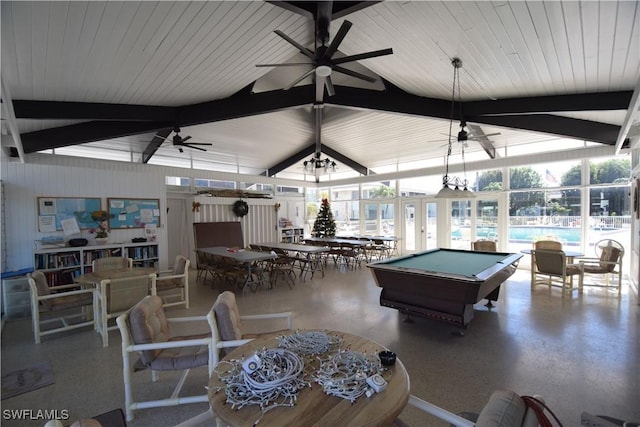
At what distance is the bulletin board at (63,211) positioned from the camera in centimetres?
554

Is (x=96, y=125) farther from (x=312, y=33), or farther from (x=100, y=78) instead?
(x=312, y=33)

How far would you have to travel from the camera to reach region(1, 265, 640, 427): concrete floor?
243cm

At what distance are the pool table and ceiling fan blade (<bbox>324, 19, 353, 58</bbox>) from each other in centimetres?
268

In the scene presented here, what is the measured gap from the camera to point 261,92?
5824 millimetres

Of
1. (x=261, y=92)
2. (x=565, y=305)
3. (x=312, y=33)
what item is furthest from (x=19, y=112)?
(x=565, y=305)

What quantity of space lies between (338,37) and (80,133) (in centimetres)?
552

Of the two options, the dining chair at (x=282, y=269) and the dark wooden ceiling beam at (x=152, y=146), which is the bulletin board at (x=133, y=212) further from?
the dining chair at (x=282, y=269)

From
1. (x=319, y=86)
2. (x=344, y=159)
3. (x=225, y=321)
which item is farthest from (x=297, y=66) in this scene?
(x=344, y=159)

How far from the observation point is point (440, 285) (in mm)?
3561

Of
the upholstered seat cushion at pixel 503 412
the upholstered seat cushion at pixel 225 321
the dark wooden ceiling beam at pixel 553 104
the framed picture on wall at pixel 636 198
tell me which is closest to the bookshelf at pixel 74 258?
the upholstered seat cushion at pixel 225 321

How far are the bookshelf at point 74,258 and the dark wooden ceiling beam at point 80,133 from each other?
204 centimetres

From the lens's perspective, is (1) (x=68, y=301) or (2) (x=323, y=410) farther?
(1) (x=68, y=301)

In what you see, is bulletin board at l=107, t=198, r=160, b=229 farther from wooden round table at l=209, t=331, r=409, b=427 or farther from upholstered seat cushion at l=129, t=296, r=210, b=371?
wooden round table at l=209, t=331, r=409, b=427

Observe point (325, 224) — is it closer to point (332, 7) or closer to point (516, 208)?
point (516, 208)
